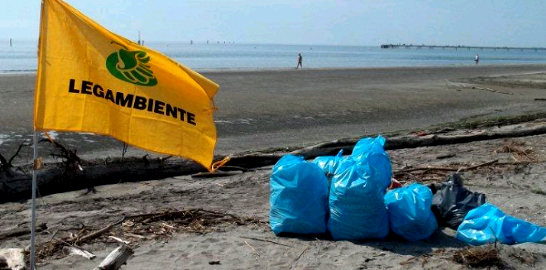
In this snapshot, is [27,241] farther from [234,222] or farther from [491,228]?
[491,228]

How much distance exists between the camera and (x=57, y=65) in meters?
4.69

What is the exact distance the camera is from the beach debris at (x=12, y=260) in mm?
4783

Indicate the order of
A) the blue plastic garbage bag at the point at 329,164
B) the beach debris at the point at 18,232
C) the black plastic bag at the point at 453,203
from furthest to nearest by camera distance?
the blue plastic garbage bag at the point at 329,164 < the black plastic bag at the point at 453,203 < the beach debris at the point at 18,232

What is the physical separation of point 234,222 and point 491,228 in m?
2.60

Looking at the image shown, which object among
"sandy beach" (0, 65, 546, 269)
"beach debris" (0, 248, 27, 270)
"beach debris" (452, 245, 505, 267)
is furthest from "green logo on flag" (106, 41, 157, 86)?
"beach debris" (452, 245, 505, 267)

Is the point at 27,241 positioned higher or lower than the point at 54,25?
lower

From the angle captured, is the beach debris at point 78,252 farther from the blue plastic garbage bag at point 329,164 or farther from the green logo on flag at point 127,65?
the blue plastic garbage bag at point 329,164

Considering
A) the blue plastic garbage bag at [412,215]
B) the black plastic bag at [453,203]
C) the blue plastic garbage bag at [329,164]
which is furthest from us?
the blue plastic garbage bag at [329,164]

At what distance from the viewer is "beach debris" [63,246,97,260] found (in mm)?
5758

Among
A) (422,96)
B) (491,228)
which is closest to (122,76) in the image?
(491,228)

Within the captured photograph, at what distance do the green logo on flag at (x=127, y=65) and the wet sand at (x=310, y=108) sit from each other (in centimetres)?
731

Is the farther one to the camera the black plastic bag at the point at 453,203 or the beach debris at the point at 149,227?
the black plastic bag at the point at 453,203

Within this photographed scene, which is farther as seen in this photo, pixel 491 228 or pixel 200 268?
pixel 491 228

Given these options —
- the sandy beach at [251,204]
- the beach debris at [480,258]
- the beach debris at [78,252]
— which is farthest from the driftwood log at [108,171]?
the beach debris at [480,258]
